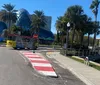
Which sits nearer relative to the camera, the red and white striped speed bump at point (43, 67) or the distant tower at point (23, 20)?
the red and white striped speed bump at point (43, 67)

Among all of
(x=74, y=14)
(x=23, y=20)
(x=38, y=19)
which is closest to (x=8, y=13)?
(x=38, y=19)

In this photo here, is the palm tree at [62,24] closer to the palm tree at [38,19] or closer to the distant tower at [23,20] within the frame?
→ the palm tree at [38,19]

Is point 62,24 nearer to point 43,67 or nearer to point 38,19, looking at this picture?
point 38,19

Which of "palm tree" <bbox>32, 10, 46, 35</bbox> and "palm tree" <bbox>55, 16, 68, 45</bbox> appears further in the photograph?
"palm tree" <bbox>32, 10, 46, 35</bbox>

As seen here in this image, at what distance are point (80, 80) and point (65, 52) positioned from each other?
23066mm

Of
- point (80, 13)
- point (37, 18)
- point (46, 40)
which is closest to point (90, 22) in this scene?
point (80, 13)

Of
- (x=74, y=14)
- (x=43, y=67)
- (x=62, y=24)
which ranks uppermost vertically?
(x=74, y=14)

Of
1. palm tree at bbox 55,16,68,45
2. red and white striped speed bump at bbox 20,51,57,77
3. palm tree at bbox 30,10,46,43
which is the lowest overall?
red and white striped speed bump at bbox 20,51,57,77

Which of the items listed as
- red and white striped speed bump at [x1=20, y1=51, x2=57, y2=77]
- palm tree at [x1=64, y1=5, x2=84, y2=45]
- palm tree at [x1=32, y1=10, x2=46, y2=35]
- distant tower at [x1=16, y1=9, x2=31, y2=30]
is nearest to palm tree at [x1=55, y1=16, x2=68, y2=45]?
palm tree at [x1=64, y1=5, x2=84, y2=45]

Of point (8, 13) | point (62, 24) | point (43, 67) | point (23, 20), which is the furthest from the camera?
point (23, 20)

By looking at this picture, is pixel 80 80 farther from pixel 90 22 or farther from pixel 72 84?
pixel 90 22

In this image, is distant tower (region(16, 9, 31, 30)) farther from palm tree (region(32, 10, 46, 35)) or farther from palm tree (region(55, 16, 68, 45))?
palm tree (region(55, 16, 68, 45))

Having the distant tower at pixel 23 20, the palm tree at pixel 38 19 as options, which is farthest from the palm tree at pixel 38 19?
the distant tower at pixel 23 20

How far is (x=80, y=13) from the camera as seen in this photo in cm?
7519
